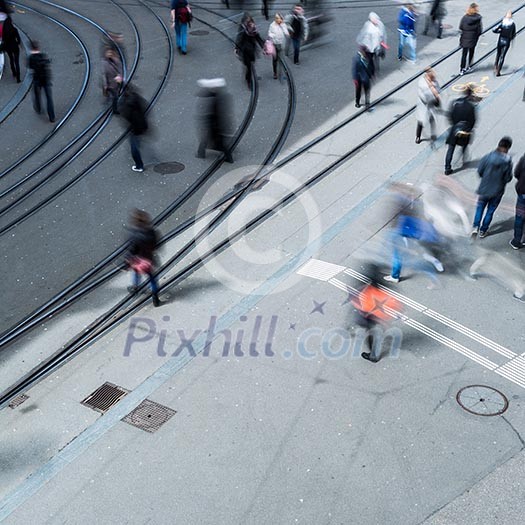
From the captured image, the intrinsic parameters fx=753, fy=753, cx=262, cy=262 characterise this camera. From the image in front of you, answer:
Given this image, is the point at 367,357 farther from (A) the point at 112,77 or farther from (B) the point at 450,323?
(A) the point at 112,77

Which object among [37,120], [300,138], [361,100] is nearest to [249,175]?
[300,138]

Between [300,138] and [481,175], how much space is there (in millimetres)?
5377

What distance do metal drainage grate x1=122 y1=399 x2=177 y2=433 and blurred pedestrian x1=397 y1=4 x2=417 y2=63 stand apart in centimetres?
1403

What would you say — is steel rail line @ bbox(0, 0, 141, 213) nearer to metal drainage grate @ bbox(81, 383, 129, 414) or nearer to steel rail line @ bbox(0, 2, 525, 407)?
steel rail line @ bbox(0, 2, 525, 407)

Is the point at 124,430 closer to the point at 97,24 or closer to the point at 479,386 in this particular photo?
the point at 479,386

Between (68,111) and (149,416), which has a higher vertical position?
(149,416)

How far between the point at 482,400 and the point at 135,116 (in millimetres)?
8679

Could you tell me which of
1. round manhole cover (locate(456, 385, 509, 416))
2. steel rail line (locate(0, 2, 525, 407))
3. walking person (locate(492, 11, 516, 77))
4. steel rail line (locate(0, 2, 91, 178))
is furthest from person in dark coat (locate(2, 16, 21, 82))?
round manhole cover (locate(456, 385, 509, 416))

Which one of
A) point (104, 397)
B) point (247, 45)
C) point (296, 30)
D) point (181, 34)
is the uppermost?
point (247, 45)

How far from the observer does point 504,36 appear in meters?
17.9

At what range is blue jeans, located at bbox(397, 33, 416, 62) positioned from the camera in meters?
19.6

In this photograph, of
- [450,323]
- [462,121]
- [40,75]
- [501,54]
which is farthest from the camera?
[501,54]

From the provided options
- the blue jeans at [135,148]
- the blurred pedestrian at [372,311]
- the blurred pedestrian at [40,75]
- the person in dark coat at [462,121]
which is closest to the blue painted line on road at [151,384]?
the person in dark coat at [462,121]

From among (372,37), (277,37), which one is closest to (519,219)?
(372,37)
